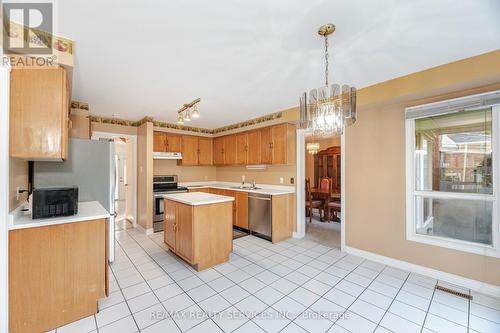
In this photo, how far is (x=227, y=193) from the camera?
4.89 meters

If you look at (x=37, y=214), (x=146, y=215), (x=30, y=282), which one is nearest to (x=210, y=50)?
(x=37, y=214)

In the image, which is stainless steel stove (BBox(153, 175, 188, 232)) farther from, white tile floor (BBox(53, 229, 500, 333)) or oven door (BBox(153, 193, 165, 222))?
white tile floor (BBox(53, 229, 500, 333))

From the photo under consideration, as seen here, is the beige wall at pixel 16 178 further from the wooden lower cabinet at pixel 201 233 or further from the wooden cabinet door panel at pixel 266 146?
the wooden cabinet door panel at pixel 266 146

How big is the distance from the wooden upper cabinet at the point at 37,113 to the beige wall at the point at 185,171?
334cm

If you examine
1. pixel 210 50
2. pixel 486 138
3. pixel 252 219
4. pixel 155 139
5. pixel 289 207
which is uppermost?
pixel 210 50

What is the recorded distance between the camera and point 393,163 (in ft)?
9.71

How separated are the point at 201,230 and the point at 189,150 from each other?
3.05 metres

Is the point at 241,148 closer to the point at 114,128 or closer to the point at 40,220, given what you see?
the point at 114,128

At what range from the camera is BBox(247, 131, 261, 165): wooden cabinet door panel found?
4637 millimetres

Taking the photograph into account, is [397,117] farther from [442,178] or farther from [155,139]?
[155,139]

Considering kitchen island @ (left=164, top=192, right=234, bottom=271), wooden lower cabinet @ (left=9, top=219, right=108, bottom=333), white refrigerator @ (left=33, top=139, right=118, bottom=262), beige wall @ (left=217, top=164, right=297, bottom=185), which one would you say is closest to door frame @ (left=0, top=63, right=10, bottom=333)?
wooden lower cabinet @ (left=9, top=219, right=108, bottom=333)

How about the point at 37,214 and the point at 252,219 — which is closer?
the point at 37,214

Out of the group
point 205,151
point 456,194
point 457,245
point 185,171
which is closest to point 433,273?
point 457,245

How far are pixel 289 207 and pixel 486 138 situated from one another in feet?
9.23
